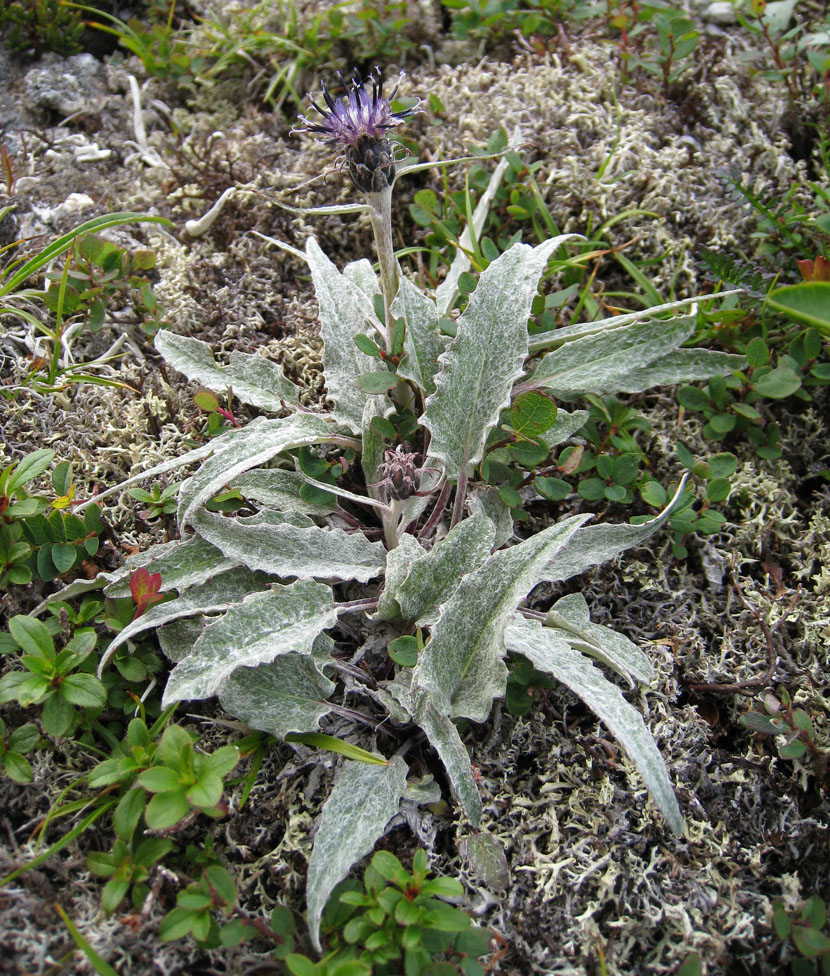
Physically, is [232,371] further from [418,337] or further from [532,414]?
[532,414]

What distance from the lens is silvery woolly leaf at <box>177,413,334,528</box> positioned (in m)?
1.49

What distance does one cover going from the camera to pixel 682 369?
175 centimetres

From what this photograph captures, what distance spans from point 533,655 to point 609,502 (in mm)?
612

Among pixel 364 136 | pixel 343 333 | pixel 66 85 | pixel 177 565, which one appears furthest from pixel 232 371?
pixel 66 85

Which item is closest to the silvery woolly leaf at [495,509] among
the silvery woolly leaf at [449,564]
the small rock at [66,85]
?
the silvery woolly leaf at [449,564]

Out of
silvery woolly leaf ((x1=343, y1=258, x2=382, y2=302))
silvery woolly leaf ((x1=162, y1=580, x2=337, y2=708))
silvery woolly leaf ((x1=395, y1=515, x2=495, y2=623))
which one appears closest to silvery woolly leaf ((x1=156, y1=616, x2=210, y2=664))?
silvery woolly leaf ((x1=162, y1=580, x2=337, y2=708))

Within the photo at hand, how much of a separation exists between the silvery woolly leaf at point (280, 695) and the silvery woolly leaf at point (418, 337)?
0.69 m

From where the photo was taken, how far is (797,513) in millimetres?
1829

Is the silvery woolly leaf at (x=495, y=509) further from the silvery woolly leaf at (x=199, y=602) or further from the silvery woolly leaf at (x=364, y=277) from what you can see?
the silvery woolly leaf at (x=364, y=277)

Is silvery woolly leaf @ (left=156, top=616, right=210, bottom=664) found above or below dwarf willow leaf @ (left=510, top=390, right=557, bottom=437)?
below

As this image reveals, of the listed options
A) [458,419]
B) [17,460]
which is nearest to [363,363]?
[458,419]

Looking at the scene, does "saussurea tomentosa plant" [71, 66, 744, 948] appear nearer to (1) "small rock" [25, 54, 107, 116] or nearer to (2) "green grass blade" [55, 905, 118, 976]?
(2) "green grass blade" [55, 905, 118, 976]

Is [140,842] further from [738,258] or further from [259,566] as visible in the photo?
[738,258]

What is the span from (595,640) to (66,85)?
2687mm
